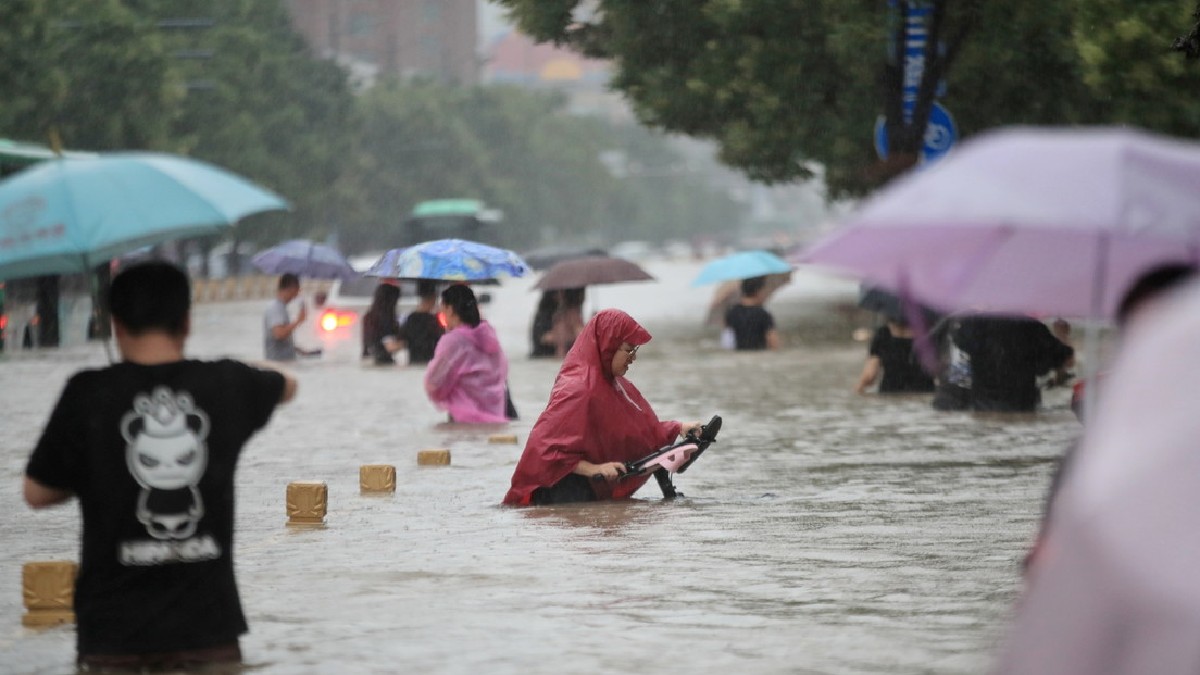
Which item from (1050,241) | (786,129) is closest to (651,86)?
(786,129)

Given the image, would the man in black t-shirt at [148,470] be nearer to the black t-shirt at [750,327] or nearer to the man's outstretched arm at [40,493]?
the man's outstretched arm at [40,493]

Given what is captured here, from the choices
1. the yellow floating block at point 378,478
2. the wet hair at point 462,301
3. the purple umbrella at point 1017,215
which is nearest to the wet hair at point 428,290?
the wet hair at point 462,301

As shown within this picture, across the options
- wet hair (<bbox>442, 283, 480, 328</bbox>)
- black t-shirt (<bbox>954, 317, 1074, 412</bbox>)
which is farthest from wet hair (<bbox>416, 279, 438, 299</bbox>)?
black t-shirt (<bbox>954, 317, 1074, 412</bbox>)

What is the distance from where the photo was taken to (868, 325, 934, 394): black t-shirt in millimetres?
21188

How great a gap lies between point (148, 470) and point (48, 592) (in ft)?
7.74

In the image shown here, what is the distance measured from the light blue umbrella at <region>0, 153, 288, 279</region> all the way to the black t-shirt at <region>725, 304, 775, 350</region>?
77.1ft

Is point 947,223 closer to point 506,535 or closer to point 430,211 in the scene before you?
point 506,535

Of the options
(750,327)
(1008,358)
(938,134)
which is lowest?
(1008,358)

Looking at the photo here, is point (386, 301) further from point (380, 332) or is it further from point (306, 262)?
point (306, 262)

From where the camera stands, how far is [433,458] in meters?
14.9

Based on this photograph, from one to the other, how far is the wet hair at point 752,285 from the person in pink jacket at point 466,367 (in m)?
12.3

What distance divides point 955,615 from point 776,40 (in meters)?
22.5

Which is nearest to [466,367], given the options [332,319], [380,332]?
[380,332]

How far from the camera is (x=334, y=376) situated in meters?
25.7
